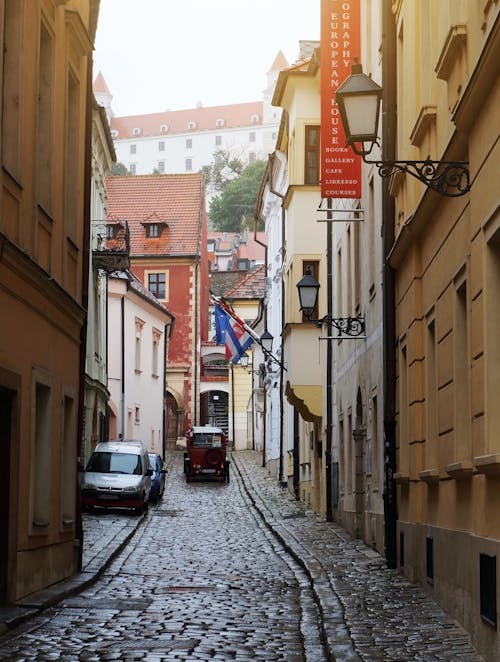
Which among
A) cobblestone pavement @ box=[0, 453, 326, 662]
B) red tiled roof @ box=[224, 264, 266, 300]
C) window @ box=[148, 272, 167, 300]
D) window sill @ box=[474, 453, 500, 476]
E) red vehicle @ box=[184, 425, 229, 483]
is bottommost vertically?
cobblestone pavement @ box=[0, 453, 326, 662]

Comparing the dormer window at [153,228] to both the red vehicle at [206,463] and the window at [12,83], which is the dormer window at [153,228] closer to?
the red vehicle at [206,463]

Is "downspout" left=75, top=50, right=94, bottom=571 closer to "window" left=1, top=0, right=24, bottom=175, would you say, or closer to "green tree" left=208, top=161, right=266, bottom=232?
"window" left=1, top=0, right=24, bottom=175

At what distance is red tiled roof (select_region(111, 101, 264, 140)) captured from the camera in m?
194

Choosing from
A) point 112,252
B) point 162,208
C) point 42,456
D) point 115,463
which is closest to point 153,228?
point 162,208

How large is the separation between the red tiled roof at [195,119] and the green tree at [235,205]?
138 ft

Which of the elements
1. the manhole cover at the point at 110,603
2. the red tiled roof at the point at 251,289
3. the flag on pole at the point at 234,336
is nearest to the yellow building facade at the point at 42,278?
the manhole cover at the point at 110,603

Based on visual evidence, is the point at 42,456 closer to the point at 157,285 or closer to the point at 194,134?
the point at 157,285

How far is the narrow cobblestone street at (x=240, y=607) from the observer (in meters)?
10.7

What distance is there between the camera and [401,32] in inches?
683

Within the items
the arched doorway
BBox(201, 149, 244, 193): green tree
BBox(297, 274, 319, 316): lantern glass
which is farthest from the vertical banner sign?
BBox(201, 149, 244, 193): green tree

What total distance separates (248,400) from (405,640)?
6264 centimetres

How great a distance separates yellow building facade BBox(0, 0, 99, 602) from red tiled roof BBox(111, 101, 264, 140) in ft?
576

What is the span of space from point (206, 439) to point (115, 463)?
1668 cm

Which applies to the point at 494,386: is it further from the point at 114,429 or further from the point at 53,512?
the point at 114,429
